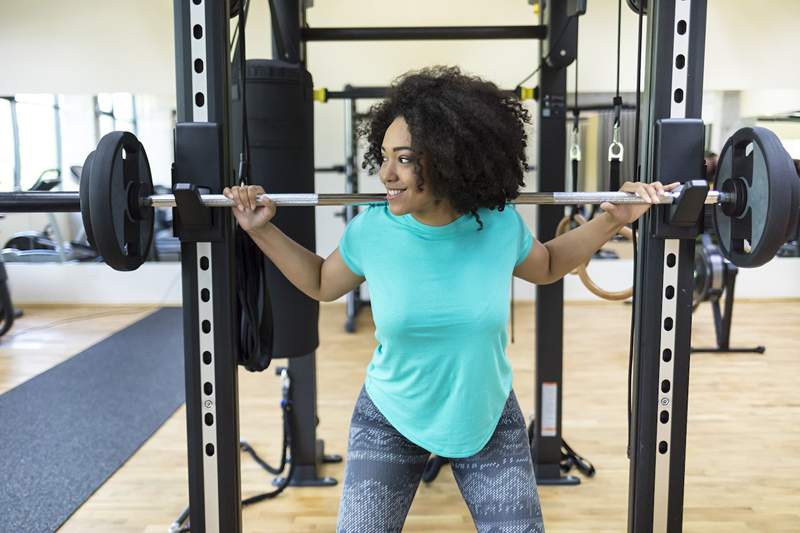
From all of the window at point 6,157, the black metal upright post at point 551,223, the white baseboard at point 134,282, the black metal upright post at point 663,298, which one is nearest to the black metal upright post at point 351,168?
the white baseboard at point 134,282

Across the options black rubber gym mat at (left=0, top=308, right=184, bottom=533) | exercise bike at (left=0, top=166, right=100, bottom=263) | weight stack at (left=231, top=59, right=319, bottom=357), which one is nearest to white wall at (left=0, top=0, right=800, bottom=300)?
exercise bike at (left=0, top=166, right=100, bottom=263)

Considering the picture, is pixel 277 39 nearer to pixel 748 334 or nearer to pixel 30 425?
pixel 30 425

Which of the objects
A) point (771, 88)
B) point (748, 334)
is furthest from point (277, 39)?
point (771, 88)

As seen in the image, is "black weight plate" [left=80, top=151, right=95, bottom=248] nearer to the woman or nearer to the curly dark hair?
the woman

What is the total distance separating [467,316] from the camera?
45.0 inches

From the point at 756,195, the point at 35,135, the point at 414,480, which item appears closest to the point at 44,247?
the point at 35,135

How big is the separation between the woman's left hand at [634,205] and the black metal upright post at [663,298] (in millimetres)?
52

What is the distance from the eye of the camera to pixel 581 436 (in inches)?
117

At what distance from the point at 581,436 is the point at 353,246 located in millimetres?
2116

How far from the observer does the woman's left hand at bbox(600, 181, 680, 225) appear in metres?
1.26

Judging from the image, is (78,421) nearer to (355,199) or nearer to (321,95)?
(321,95)

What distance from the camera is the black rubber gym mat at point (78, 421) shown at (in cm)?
235

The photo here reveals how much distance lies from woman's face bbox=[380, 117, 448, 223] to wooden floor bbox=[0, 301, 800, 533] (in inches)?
55.5

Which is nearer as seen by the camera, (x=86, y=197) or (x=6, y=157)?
(x=86, y=197)
